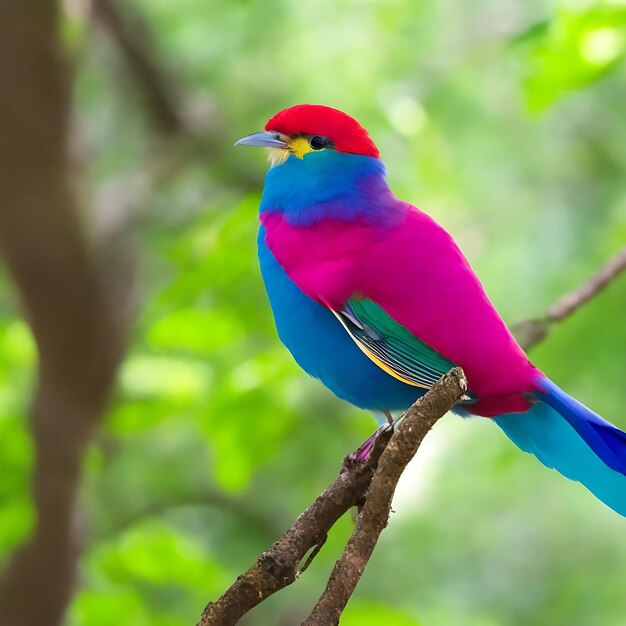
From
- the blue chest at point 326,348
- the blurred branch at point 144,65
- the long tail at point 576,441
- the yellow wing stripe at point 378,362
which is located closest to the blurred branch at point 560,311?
the long tail at point 576,441

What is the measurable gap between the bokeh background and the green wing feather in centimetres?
136

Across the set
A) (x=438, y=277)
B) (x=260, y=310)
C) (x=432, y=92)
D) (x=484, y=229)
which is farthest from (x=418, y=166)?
(x=438, y=277)

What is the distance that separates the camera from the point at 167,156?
471 centimetres

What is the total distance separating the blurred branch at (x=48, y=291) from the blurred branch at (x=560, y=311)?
1.83 m

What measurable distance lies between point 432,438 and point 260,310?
1395 millimetres

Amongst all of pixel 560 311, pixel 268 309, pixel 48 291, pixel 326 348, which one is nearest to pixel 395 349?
pixel 326 348

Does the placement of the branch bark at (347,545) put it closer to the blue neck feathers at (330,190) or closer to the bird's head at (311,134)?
the blue neck feathers at (330,190)

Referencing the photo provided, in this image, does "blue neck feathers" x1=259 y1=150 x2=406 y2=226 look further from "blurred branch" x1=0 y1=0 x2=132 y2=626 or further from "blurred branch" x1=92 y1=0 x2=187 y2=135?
"blurred branch" x1=92 y1=0 x2=187 y2=135

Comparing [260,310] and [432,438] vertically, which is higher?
[432,438]

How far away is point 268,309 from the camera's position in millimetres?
3527

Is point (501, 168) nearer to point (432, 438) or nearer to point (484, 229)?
point (484, 229)

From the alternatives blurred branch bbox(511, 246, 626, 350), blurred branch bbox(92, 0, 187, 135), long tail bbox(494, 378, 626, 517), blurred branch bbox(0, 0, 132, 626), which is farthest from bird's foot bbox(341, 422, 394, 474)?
blurred branch bbox(92, 0, 187, 135)

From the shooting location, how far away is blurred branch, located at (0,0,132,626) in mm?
3521

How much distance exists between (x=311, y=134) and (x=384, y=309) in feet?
1.38
